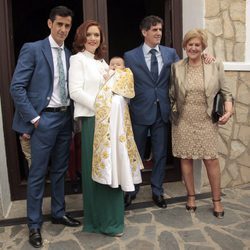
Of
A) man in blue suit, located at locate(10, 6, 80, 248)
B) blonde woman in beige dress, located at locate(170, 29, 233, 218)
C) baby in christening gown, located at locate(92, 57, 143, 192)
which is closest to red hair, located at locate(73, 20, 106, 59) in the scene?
man in blue suit, located at locate(10, 6, 80, 248)

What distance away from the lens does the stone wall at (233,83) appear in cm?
374

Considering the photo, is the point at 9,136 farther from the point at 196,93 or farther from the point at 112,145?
the point at 196,93

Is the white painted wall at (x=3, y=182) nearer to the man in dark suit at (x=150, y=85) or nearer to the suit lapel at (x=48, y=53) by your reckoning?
the suit lapel at (x=48, y=53)

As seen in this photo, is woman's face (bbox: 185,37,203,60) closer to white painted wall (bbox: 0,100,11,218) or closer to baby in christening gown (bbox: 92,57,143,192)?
baby in christening gown (bbox: 92,57,143,192)

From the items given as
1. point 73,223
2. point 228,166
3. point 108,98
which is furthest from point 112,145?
point 228,166

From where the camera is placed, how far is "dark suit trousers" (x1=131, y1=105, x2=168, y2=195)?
348 cm

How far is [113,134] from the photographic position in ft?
9.10

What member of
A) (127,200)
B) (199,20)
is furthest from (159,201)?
(199,20)

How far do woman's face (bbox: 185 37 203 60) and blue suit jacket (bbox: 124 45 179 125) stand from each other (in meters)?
0.30

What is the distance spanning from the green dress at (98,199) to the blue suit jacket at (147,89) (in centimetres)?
71

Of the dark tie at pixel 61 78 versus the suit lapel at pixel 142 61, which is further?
the suit lapel at pixel 142 61

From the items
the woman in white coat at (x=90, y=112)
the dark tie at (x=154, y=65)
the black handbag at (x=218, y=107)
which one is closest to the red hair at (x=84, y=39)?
the woman in white coat at (x=90, y=112)

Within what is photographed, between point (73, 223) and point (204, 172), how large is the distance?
1.64 meters

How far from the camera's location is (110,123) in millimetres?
2764
